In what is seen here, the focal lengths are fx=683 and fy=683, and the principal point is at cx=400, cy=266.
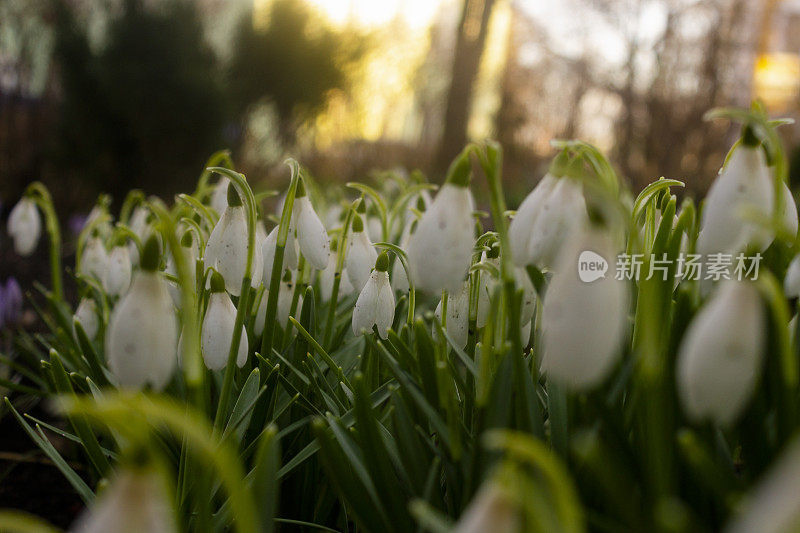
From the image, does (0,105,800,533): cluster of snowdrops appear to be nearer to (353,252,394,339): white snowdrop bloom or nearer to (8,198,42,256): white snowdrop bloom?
(353,252,394,339): white snowdrop bloom

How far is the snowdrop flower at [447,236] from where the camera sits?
3.05 ft

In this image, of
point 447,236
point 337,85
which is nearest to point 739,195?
point 447,236

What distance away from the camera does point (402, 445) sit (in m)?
1.17

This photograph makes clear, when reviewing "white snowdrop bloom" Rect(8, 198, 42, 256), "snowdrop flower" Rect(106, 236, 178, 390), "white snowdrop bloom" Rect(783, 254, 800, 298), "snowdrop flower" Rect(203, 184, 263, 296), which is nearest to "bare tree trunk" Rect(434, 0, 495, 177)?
"white snowdrop bloom" Rect(8, 198, 42, 256)

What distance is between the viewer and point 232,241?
1275 mm

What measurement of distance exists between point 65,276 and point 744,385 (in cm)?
476

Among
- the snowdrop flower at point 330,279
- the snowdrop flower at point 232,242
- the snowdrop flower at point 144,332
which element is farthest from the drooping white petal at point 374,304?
the snowdrop flower at point 144,332

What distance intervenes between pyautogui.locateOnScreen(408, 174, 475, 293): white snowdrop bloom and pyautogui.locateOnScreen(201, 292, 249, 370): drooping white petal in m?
0.48

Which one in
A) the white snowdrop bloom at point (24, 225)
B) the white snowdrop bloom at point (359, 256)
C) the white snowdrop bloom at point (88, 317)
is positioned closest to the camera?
the white snowdrop bloom at point (359, 256)

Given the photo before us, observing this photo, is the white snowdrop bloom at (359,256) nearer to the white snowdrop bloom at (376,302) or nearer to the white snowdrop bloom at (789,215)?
the white snowdrop bloom at (376,302)

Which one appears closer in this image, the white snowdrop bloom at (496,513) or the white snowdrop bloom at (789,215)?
the white snowdrop bloom at (496,513)

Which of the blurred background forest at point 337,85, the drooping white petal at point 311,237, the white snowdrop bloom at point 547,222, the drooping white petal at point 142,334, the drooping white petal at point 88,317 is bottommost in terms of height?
the drooping white petal at point 88,317

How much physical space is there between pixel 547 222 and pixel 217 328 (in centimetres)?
A: 65

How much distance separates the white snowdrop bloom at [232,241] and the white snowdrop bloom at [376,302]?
10.3 inches
